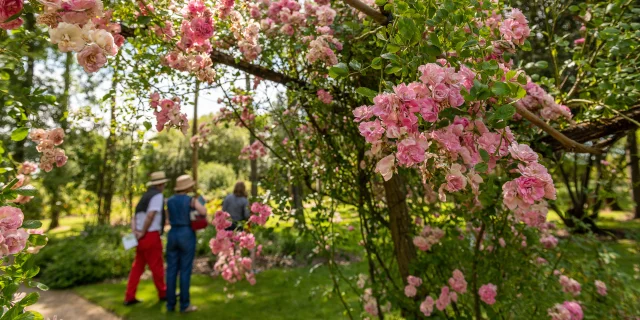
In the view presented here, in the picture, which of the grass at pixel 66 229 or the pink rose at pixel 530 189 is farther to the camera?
the grass at pixel 66 229

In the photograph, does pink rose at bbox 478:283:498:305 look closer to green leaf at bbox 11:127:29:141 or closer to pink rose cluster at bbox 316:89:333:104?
pink rose cluster at bbox 316:89:333:104

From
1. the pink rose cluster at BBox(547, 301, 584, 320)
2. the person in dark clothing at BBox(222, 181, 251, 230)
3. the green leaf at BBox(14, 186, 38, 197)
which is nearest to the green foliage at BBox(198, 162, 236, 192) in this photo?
the person in dark clothing at BBox(222, 181, 251, 230)

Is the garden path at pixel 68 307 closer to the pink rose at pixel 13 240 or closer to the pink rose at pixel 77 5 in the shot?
the pink rose at pixel 13 240

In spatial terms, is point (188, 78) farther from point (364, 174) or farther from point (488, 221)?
point (488, 221)

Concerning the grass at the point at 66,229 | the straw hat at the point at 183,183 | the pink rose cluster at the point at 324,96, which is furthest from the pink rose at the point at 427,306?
the grass at the point at 66,229

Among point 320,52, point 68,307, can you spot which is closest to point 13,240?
point 320,52

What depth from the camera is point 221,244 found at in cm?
311

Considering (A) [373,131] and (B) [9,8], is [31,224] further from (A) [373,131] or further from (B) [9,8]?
(A) [373,131]

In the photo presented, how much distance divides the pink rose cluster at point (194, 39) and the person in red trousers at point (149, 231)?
11.6ft

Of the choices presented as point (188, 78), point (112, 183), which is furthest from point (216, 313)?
point (112, 183)

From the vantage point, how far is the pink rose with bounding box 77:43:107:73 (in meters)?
1.01

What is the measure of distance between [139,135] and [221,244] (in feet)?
3.66

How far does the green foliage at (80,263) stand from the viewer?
6.52 metres

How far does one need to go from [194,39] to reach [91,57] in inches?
32.8
